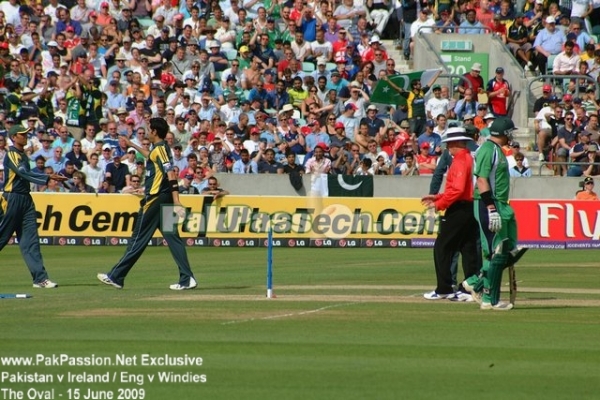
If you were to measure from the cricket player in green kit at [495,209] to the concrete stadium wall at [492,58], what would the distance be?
19.2 metres

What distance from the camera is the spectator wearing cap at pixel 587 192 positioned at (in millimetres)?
27031

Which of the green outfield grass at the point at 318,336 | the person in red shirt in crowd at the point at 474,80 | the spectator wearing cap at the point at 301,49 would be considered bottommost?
the green outfield grass at the point at 318,336

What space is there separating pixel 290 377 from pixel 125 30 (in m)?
25.7

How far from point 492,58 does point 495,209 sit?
2111 centimetres

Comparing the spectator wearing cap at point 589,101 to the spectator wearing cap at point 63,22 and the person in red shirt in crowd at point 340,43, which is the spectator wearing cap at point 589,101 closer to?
the person in red shirt in crowd at point 340,43

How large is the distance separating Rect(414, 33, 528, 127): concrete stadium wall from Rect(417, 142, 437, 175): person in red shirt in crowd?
415 cm

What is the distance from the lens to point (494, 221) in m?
13.3

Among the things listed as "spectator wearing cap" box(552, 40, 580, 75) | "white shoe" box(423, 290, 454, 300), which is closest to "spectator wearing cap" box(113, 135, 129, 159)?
"spectator wearing cap" box(552, 40, 580, 75)

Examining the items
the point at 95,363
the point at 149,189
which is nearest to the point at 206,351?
the point at 95,363

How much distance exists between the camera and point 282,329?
12.2m

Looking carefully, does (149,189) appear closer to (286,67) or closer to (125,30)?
(286,67)

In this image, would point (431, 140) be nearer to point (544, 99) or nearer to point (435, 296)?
point (544, 99)

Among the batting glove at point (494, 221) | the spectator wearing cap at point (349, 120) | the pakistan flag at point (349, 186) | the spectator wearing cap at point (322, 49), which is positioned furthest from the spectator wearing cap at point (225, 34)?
the batting glove at point (494, 221)

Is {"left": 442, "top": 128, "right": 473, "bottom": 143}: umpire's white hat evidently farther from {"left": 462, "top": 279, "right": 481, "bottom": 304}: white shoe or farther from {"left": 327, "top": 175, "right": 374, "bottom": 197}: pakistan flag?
{"left": 327, "top": 175, "right": 374, "bottom": 197}: pakistan flag
